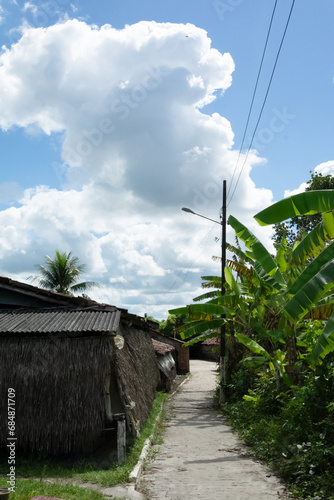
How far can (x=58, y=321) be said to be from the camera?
30.6 ft

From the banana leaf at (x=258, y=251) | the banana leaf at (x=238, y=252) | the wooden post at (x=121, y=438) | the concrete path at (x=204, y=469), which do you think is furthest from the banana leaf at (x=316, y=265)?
the banana leaf at (x=238, y=252)

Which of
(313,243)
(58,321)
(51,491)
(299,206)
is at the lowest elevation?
(51,491)

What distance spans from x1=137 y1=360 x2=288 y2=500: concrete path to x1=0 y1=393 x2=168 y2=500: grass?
42 centimetres

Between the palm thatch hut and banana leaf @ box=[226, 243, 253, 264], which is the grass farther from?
banana leaf @ box=[226, 243, 253, 264]

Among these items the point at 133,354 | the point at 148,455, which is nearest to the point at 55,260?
the point at 133,354

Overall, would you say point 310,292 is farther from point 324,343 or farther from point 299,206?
point 299,206

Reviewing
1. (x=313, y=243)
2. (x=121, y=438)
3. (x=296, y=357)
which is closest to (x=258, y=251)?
(x=313, y=243)

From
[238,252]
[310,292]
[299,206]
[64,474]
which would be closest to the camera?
[310,292]

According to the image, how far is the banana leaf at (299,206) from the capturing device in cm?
690

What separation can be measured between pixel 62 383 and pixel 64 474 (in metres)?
1.51

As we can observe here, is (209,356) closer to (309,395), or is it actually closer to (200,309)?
(200,309)

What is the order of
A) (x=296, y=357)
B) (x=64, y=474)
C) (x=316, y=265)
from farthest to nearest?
(x=296, y=357)
(x=64, y=474)
(x=316, y=265)

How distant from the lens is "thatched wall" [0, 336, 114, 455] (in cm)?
831

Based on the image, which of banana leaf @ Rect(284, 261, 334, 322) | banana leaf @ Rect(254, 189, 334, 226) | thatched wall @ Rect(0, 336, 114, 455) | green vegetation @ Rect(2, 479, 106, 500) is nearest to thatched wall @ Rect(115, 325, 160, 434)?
thatched wall @ Rect(0, 336, 114, 455)
